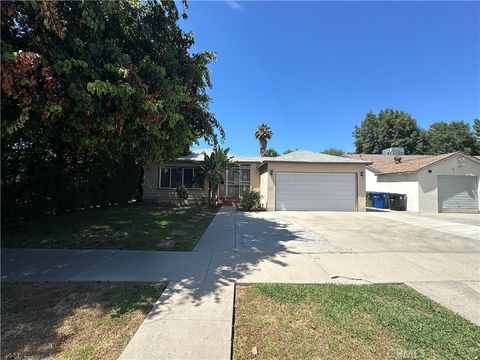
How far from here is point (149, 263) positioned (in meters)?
5.43

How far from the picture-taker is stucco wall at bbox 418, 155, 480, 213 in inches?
653

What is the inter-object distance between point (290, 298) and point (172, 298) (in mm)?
1671

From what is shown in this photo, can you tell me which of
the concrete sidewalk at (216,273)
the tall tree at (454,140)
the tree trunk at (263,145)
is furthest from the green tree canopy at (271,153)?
the concrete sidewalk at (216,273)

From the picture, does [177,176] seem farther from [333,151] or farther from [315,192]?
[333,151]

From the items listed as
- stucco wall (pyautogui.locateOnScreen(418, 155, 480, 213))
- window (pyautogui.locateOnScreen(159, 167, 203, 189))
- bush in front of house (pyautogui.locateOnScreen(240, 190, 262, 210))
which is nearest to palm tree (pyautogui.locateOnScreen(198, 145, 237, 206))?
bush in front of house (pyautogui.locateOnScreen(240, 190, 262, 210))

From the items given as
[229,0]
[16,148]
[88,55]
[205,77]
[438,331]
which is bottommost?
[438,331]

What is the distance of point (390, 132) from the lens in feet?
130

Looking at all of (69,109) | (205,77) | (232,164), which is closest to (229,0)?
(205,77)

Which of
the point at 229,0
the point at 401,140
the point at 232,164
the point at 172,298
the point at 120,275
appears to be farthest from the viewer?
the point at 401,140

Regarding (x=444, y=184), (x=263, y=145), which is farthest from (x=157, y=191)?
(x=263, y=145)

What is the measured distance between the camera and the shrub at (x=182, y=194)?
704 inches

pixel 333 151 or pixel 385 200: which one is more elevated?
pixel 333 151

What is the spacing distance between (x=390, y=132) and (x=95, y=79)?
43.0m

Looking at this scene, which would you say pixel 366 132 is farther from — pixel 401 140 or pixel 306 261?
pixel 306 261
